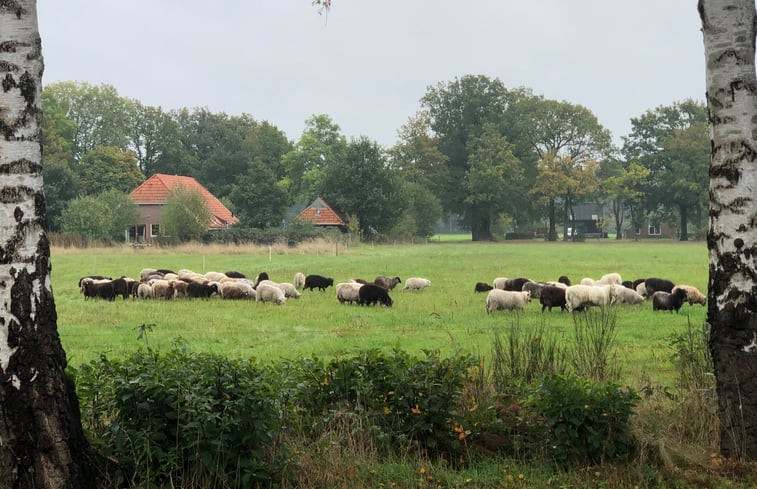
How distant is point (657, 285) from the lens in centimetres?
2106

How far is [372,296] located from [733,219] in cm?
1487

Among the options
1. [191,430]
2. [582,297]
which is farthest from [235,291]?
[191,430]

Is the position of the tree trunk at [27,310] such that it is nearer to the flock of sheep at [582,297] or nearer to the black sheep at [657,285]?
the flock of sheep at [582,297]

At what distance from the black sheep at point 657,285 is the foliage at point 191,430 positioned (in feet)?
60.1

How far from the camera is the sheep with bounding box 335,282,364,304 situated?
2020 cm

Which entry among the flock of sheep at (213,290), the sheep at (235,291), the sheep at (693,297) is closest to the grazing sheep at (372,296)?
the flock of sheep at (213,290)

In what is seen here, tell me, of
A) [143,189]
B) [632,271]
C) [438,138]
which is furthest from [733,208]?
[438,138]

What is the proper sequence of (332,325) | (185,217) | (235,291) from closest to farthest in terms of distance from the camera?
1. (332,325)
2. (235,291)
3. (185,217)

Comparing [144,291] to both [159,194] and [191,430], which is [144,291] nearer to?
[191,430]

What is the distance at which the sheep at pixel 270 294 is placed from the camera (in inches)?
800

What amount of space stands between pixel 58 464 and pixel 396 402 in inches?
93.6

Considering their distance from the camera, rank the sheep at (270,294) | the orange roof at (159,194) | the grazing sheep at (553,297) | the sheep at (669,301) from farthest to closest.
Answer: the orange roof at (159,194)
the sheep at (270,294)
the sheep at (669,301)
the grazing sheep at (553,297)

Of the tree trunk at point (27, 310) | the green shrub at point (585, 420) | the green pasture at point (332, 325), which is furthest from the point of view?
the green pasture at point (332, 325)

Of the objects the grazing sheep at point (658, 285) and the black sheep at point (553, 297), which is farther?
the grazing sheep at point (658, 285)
